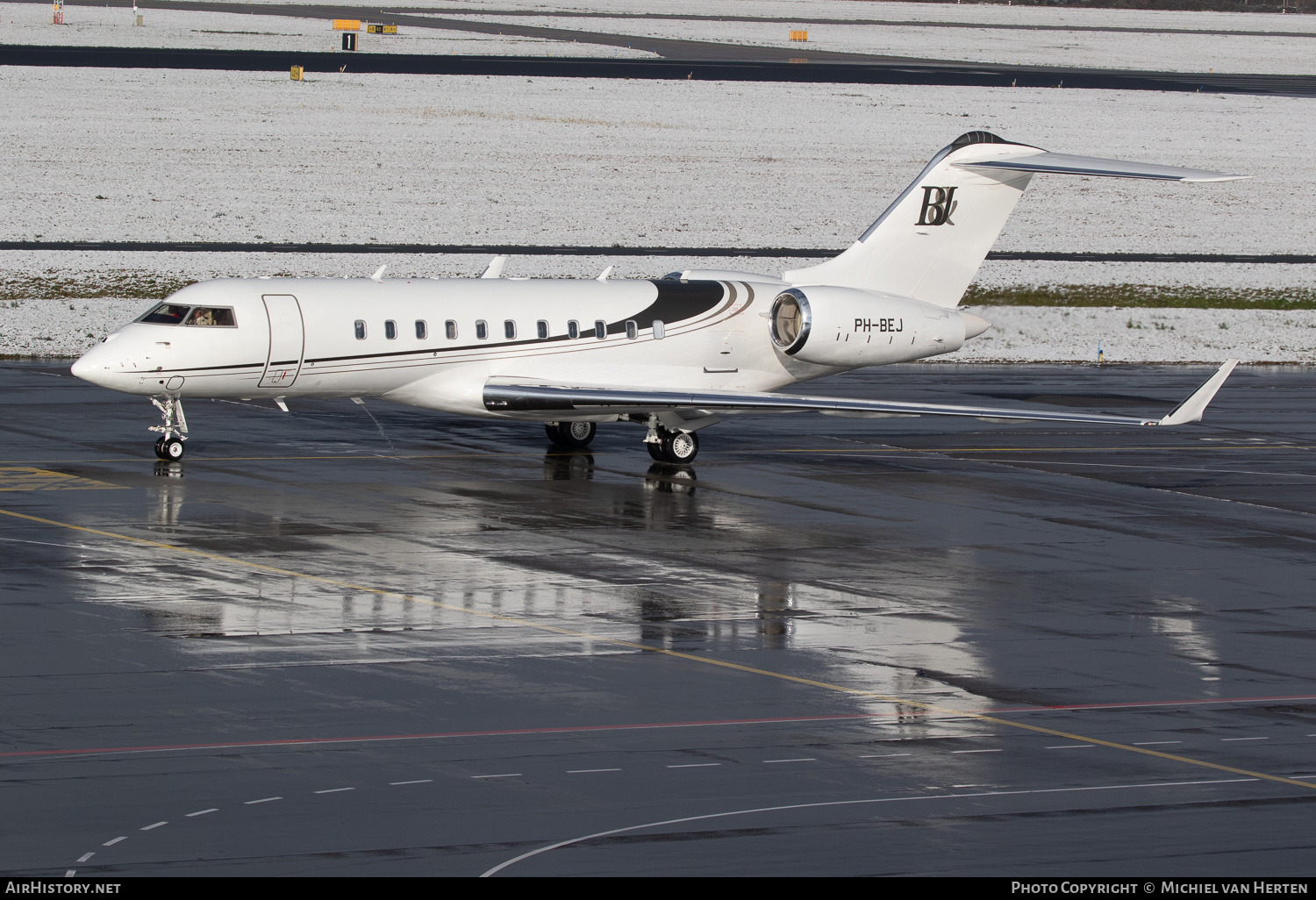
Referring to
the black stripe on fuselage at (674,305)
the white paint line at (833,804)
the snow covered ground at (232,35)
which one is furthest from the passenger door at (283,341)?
the snow covered ground at (232,35)

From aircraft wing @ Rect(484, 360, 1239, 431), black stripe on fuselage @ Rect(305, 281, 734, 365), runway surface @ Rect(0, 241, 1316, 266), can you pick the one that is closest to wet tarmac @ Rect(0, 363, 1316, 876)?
aircraft wing @ Rect(484, 360, 1239, 431)

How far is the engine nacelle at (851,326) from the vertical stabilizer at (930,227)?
20.9 inches

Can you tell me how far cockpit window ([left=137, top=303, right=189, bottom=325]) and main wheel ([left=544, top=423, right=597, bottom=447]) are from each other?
7.51m

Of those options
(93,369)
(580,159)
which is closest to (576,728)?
(93,369)

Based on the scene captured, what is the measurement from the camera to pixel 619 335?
111ft

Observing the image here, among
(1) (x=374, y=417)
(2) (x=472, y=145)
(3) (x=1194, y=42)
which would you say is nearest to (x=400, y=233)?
(2) (x=472, y=145)

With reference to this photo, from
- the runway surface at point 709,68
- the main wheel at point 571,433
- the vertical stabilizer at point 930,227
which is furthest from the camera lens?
the runway surface at point 709,68

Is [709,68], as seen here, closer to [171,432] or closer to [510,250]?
[510,250]

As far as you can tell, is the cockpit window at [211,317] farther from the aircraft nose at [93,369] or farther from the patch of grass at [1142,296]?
the patch of grass at [1142,296]

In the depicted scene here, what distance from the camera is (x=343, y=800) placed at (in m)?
13.9

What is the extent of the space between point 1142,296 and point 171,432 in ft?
129

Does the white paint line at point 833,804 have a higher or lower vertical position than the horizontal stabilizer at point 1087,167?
lower

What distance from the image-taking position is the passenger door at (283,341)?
31.2 meters

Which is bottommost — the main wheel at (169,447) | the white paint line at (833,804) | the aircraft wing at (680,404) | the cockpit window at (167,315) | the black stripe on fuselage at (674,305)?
the main wheel at (169,447)
